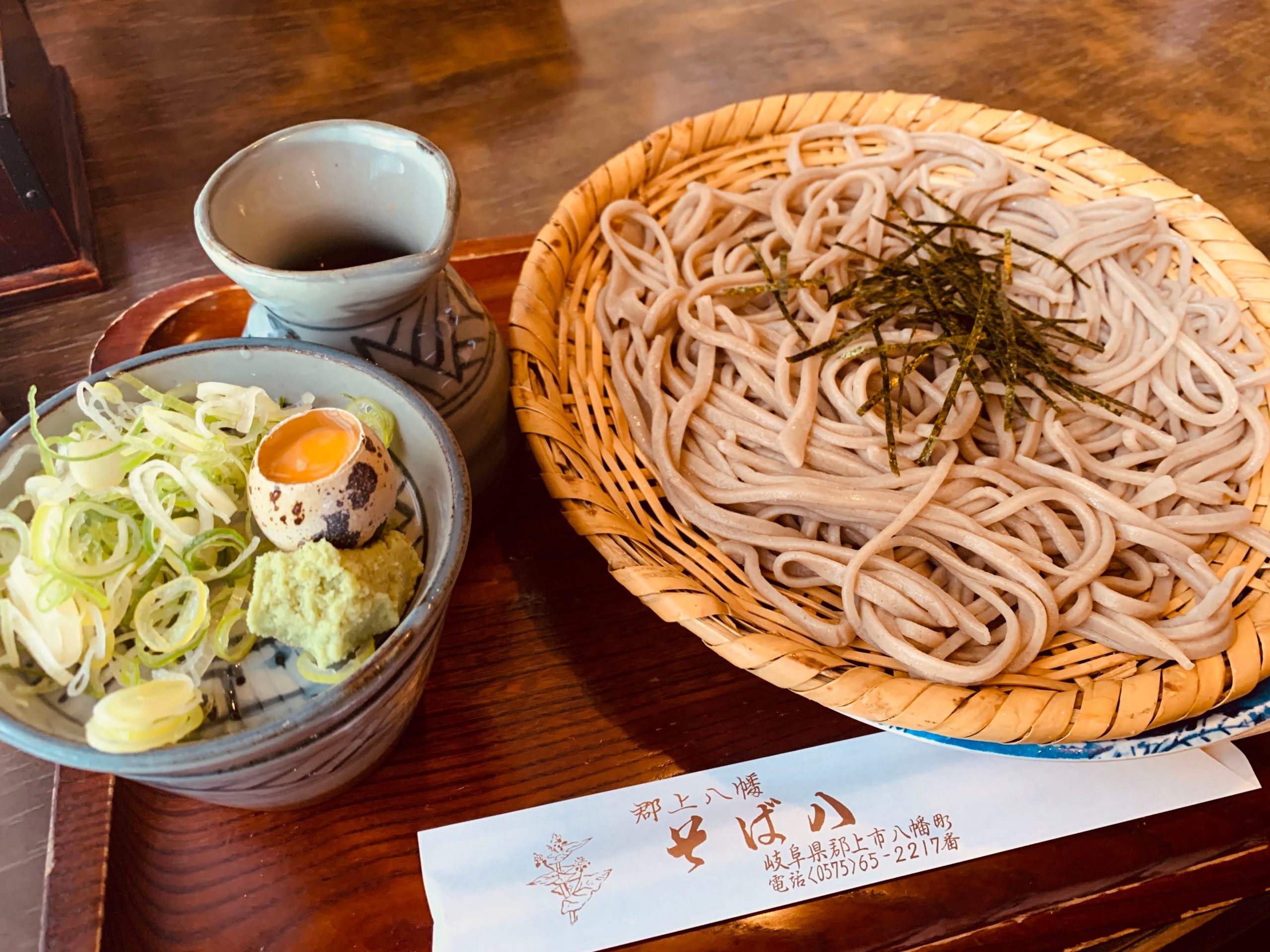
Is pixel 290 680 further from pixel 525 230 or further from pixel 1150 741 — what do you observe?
pixel 525 230

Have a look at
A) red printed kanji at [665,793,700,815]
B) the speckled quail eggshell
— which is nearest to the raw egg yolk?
the speckled quail eggshell

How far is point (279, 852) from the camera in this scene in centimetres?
103

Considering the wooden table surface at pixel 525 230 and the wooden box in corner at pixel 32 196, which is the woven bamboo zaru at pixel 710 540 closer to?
the wooden table surface at pixel 525 230

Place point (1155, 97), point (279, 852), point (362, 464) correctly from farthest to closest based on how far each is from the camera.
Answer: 1. point (1155, 97)
2. point (279, 852)
3. point (362, 464)

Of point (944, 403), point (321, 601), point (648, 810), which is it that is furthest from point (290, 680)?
point (944, 403)

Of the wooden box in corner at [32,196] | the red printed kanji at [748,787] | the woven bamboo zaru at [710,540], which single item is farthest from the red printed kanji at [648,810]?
the wooden box in corner at [32,196]

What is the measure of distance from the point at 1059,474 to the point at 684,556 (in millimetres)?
666

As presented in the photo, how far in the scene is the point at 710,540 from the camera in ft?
4.30

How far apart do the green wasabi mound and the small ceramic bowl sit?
0.04 metres

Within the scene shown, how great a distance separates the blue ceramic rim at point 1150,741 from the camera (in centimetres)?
106

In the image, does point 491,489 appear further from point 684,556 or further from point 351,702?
point 351,702

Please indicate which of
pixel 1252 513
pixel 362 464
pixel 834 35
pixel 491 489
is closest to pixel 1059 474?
pixel 1252 513

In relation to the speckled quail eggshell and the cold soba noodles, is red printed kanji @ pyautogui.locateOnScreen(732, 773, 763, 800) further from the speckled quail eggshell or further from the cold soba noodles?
the speckled quail eggshell

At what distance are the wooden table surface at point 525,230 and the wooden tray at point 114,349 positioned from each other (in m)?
0.03
